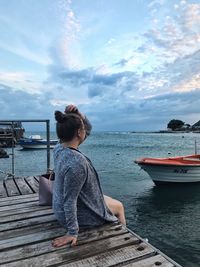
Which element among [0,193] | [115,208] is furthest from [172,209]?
[115,208]

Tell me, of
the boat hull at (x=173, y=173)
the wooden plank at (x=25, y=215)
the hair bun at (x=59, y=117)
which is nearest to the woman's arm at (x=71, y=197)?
the hair bun at (x=59, y=117)

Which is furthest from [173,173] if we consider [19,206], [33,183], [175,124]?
[175,124]

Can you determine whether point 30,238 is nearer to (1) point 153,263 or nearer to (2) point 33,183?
(1) point 153,263

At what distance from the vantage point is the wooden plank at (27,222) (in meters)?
3.26

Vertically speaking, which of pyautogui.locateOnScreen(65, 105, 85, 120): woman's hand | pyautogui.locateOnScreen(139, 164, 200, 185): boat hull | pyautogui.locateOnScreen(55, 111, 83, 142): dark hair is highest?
pyautogui.locateOnScreen(65, 105, 85, 120): woman's hand

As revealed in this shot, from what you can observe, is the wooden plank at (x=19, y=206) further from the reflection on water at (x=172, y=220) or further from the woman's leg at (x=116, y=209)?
the reflection on water at (x=172, y=220)

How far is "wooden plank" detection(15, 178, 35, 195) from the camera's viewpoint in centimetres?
512

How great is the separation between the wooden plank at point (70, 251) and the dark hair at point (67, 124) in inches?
38.5

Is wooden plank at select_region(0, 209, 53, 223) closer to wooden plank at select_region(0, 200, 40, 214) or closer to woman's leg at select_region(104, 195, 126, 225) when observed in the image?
wooden plank at select_region(0, 200, 40, 214)

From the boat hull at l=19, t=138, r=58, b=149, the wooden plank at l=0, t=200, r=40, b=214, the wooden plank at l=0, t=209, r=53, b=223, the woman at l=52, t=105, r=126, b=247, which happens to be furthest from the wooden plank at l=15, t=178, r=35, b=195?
the boat hull at l=19, t=138, r=58, b=149

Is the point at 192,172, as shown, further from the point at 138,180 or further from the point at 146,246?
the point at 146,246

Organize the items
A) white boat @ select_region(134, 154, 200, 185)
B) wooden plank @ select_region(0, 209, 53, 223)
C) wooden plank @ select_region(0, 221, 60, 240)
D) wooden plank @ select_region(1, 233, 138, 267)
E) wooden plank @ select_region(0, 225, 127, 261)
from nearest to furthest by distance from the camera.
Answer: wooden plank @ select_region(1, 233, 138, 267)
wooden plank @ select_region(0, 225, 127, 261)
wooden plank @ select_region(0, 221, 60, 240)
wooden plank @ select_region(0, 209, 53, 223)
white boat @ select_region(134, 154, 200, 185)

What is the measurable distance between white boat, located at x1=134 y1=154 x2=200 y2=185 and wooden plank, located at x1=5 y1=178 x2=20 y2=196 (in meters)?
8.34

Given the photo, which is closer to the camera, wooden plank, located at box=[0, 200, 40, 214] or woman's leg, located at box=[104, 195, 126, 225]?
woman's leg, located at box=[104, 195, 126, 225]
